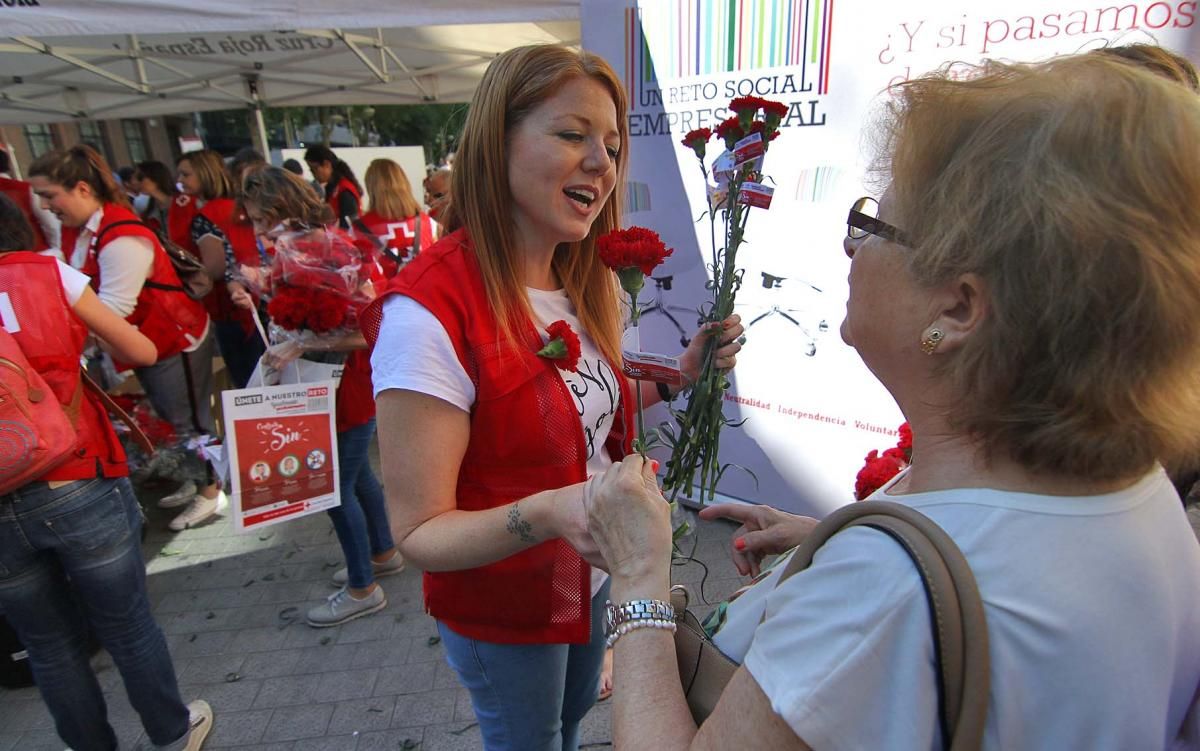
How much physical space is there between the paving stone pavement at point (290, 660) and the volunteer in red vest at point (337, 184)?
2985 mm

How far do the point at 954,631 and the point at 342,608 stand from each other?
3309mm

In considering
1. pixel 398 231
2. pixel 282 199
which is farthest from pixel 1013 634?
pixel 398 231

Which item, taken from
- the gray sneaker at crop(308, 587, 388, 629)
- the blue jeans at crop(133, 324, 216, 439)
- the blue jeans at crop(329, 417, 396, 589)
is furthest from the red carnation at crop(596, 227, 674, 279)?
the blue jeans at crop(133, 324, 216, 439)

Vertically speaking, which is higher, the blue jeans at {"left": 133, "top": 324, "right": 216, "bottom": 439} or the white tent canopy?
the white tent canopy

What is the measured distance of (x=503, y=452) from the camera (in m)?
1.42

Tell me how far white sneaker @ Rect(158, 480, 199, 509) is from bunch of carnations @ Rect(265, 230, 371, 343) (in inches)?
82.6

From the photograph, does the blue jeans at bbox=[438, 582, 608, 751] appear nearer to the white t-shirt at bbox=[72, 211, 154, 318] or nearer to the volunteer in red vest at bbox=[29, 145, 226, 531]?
the volunteer in red vest at bbox=[29, 145, 226, 531]

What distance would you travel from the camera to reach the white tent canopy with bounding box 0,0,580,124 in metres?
3.55

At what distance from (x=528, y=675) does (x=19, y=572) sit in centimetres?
166

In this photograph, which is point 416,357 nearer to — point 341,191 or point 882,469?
point 882,469

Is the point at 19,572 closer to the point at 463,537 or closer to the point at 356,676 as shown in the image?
the point at 356,676

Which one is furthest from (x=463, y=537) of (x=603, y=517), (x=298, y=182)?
(x=298, y=182)

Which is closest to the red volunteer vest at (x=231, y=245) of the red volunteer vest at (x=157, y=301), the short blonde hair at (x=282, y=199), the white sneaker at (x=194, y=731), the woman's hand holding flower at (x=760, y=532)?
the red volunteer vest at (x=157, y=301)

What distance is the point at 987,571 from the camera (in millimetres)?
681
